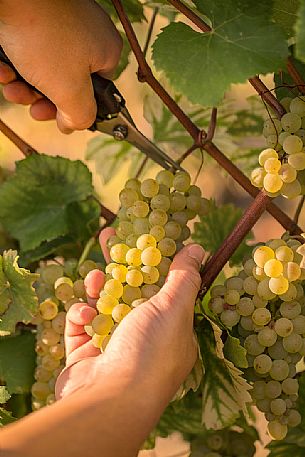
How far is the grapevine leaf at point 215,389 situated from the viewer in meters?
0.79

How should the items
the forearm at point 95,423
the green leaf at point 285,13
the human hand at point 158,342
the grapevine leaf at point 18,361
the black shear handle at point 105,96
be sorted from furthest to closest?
the grapevine leaf at point 18,361, the black shear handle at point 105,96, the green leaf at point 285,13, the human hand at point 158,342, the forearm at point 95,423

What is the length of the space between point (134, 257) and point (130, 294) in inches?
1.4

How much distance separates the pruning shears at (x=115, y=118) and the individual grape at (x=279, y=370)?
0.27m

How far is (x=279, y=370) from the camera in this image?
76 centimetres

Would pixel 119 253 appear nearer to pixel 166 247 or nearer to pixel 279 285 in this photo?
pixel 166 247

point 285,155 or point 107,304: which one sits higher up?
point 285,155

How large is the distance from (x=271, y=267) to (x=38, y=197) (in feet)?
1.40

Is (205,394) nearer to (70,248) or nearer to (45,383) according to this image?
(45,383)

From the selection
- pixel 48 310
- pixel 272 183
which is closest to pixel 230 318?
pixel 272 183

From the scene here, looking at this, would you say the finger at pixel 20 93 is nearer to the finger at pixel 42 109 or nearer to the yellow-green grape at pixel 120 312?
the finger at pixel 42 109

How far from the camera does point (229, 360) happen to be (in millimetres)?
760

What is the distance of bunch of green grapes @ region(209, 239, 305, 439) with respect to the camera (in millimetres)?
743

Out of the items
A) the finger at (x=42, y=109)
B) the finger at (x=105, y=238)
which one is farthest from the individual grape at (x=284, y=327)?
the finger at (x=42, y=109)

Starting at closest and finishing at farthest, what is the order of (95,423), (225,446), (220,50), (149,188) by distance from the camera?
(95,423)
(220,50)
(149,188)
(225,446)
